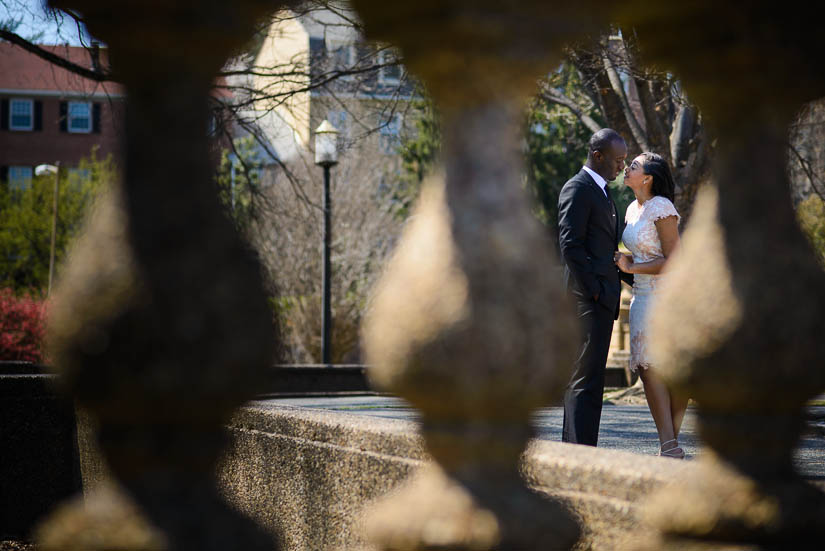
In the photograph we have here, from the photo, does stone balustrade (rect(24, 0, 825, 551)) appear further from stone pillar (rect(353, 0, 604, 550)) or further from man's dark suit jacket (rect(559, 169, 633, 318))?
man's dark suit jacket (rect(559, 169, 633, 318))

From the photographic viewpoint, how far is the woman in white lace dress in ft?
19.2

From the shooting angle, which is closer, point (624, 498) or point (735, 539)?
point (735, 539)

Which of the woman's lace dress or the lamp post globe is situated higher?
the lamp post globe

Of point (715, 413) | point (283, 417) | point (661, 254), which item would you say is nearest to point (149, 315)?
point (715, 413)

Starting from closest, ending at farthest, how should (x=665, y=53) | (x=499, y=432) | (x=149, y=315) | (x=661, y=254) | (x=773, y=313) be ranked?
(x=149, y=315) → (x=499, y=432) → (x=773, y=313) → (x=665, y=53) → (x=661, y=254)

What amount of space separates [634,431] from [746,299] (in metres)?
7.48

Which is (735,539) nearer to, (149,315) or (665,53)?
(665,53)

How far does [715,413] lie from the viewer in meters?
1.60

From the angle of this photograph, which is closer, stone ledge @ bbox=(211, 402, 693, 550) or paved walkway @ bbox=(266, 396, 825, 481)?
stone ledge @ bbox=(211, 402, 693, 550)

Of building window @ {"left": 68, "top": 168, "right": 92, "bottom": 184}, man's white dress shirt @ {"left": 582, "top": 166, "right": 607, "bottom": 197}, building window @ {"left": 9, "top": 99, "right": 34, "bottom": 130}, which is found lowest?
man's white dress shirt @ {"left": 582, "top": 166, "right": 607, "bottom": 197}

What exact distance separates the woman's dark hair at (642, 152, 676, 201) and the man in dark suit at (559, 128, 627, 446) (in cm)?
44

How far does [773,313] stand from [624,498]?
610 mm

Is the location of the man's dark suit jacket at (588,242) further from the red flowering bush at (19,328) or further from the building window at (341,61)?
the red flowering bush at (19,328)

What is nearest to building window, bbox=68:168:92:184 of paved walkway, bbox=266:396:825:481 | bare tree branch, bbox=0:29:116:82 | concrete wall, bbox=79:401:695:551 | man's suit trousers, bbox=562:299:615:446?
paved walkway, bbox=266:396:825:481
